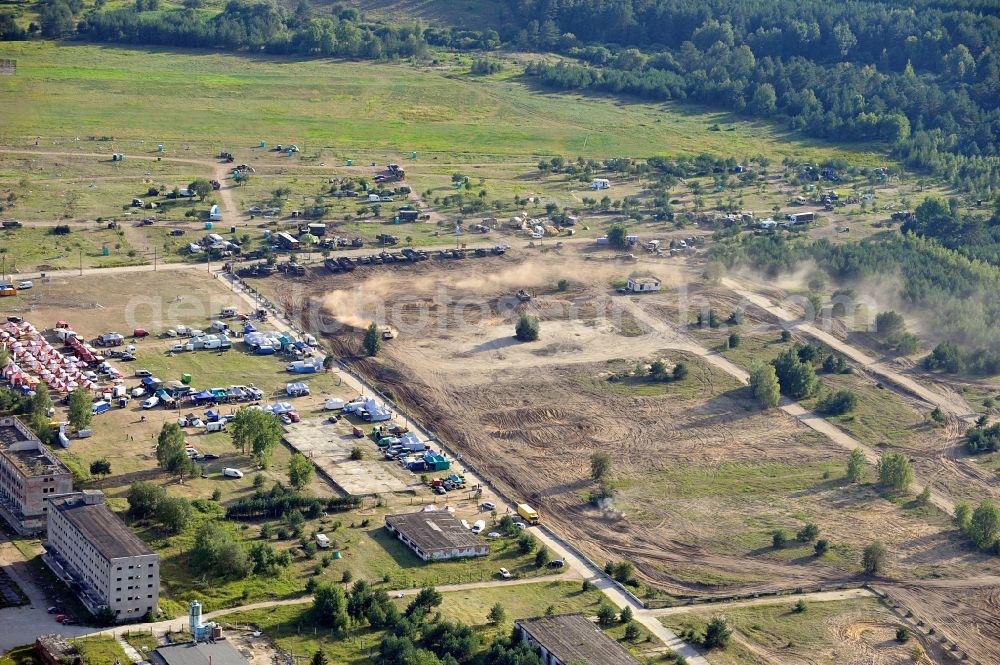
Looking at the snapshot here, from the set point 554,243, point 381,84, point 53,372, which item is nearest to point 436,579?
point 53,372

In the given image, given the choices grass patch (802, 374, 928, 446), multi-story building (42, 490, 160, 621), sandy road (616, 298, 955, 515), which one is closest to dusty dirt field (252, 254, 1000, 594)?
sandy road (616, 298, 955, 515)

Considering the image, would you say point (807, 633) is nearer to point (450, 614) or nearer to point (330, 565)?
point (450, 614)

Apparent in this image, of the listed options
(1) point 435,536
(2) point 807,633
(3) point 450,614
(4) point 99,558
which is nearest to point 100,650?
(4) point 99,558

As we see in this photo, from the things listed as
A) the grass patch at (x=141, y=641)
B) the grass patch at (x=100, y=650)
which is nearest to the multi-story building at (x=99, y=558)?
the grass patch at (x=141, y=641)

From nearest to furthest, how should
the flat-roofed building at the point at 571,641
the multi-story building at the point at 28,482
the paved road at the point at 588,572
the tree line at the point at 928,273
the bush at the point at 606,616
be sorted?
the flat-roofed building at the point at 571,641
the paved road at the point at 588,572
the bush at the point at 606,616
the multi-story building at the point at 28,482
the tree line at the point at 928,273

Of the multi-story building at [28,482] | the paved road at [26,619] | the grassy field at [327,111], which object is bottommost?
the paved road at [26,619]

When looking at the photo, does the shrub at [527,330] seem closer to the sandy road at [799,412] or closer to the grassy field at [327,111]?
the sandy road at [799,412]
